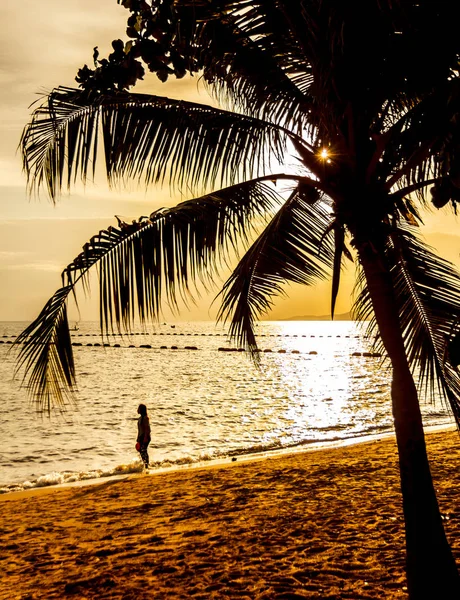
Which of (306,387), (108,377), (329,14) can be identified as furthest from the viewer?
(108,377)

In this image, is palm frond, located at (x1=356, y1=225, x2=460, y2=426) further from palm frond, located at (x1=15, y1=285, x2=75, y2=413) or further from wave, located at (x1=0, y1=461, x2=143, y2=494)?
wave, located at (x1=0, y1=461, x2=143, y2=494)

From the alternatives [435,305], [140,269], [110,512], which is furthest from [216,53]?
[110,512]


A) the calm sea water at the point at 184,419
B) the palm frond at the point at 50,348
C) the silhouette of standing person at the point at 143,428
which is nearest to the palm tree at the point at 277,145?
the palm frond at the point at 50,348

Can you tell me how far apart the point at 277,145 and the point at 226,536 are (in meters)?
4.89

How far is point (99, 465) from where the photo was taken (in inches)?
691

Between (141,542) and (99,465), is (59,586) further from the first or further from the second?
(99,465)

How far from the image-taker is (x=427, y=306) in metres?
5.78

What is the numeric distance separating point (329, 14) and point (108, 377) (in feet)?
170

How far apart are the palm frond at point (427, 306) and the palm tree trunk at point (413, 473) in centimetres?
104

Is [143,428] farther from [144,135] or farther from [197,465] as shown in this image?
[144,135]

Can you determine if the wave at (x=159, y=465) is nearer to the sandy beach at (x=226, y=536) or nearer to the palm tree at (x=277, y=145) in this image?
the sandy beach at (x=226, y=536)

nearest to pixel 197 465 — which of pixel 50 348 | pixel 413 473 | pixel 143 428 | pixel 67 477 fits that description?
pixel 143 428

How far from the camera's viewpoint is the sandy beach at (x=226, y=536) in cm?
577

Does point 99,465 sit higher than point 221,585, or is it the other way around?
point 221,585
